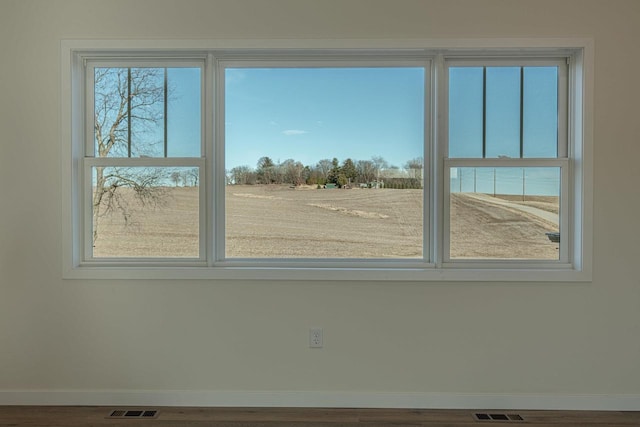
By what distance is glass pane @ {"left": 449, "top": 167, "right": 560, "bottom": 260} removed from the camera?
254 cm

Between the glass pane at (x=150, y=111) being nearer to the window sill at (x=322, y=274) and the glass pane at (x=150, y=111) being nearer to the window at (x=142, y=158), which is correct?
the window at (x=142, y=158)

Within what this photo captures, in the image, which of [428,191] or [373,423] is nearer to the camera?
[373,423]

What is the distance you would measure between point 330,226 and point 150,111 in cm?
133

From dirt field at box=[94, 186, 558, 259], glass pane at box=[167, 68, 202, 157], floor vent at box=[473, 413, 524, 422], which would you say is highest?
glass pane at box=[167, 68, 202, 157]

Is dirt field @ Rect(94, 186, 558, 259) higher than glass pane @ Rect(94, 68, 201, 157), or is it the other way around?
glass pane @ Rect(94, 68, 201, 157)

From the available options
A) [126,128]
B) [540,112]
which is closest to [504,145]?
[540,112]

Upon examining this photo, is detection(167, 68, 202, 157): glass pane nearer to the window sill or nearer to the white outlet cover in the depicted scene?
the window sill

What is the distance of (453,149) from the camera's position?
8.30 feet

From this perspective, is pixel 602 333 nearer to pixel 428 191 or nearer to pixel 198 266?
pixel 428 191

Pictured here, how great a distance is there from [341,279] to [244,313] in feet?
2.02

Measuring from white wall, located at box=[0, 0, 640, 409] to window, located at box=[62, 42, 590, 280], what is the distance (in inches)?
5.4

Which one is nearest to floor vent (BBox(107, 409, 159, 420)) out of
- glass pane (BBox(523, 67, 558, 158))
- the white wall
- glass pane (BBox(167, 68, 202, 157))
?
the white wall

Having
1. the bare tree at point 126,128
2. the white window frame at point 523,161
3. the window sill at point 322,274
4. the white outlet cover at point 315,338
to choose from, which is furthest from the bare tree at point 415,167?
the bare tree at point 126,128

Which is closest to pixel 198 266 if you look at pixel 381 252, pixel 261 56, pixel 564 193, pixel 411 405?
pixel 381 252
